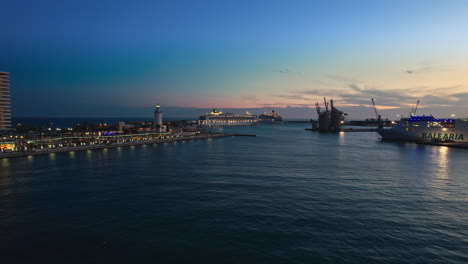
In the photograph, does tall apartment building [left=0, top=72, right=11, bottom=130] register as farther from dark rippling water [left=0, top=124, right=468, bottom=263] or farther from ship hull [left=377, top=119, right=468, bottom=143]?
ship hull [left=377, top=119, right=468, bottom=143]

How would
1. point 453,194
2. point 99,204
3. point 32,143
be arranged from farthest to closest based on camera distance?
point 32,143
point 453,194
point 99,204

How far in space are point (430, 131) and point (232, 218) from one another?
9977cm

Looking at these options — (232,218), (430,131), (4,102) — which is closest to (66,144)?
(4,102)

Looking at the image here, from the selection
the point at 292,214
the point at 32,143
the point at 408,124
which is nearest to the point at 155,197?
the point at 292,214

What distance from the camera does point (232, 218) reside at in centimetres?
2031

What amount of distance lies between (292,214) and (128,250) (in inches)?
474

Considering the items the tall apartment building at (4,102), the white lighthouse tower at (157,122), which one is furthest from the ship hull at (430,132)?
the tall apartment building at (4,102)

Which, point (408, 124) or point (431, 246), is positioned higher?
point (408, 124)

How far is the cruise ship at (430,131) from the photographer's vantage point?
85.9 meters

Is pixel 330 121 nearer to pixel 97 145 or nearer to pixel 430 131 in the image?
pixel 430 131

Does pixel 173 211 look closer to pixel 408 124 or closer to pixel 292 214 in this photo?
pixel 292 214

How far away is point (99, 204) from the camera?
77.0ft

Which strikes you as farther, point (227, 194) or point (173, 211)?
point (227, 194)

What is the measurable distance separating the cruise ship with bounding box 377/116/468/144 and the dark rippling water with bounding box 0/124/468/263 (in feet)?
213
